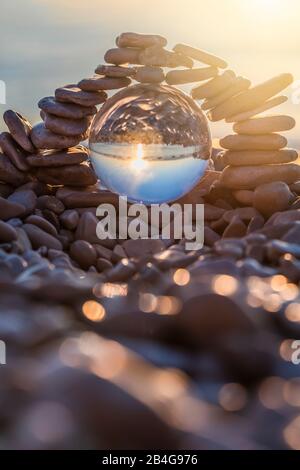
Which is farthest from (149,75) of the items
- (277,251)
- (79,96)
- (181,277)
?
(181,277)

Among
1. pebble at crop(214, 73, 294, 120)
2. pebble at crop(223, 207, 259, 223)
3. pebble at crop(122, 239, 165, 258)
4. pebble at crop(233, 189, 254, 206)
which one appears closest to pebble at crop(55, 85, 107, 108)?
pebble at crop(214, 73, 294, 120)

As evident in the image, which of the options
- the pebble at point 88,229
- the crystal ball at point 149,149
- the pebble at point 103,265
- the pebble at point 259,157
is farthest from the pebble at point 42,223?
the pebble at point 259,157

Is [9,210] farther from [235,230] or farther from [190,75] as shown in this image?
[190,75]

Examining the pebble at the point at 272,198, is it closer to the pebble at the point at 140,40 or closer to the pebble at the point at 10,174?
the pebble at the point at 140,40

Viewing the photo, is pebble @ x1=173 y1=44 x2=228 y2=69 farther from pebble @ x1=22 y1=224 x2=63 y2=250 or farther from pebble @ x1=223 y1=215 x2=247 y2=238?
pebble @ x1=22 y1=224 x2=63 y2=250

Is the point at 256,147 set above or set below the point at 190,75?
below

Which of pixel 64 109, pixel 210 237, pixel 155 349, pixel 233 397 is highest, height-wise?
pixel 64 109
